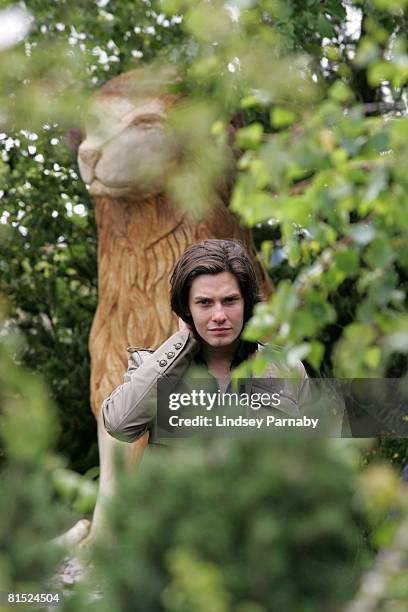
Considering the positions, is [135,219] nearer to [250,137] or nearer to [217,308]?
[217,308]

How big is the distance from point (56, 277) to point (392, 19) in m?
2.84

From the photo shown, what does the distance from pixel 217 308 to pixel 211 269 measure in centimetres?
13

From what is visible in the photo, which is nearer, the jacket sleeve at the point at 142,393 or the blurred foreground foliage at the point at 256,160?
the blurred foreground foliage at the point at 256,160

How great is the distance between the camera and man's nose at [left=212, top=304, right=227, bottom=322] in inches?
109

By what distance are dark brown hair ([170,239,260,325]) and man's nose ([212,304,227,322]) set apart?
0.11 meters

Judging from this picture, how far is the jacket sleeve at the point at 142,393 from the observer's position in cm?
278

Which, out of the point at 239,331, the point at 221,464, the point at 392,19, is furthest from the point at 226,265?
the point at 392,19

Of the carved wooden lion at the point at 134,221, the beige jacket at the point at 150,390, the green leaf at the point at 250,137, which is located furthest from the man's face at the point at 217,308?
the carved wooden lion at the point at 134,221

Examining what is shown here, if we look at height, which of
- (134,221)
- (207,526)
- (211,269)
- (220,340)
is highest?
(134,221)

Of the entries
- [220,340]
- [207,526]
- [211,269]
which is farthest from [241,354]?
[207,526]

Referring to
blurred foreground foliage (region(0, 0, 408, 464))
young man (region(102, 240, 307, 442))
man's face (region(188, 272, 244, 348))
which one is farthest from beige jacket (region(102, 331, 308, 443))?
blurred foreground foliage (region(0, 0, 408, 464))

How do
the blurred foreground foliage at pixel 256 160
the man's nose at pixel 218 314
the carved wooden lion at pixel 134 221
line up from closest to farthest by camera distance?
the blurred foreground foliage at pixel 256 160 < the man's nose at pixel 218 314 < the carved wooden lion at pixel 134 221

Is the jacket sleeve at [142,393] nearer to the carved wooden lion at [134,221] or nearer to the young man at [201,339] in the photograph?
the young man at [201,339]

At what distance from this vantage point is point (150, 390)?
9.14 ft
